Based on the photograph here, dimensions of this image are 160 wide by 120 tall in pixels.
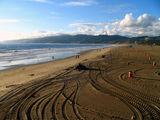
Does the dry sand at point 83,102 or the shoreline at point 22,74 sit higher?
the dry sand at point 83,102

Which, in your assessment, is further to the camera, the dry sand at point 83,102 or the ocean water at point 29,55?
the ocean water at point 29,55

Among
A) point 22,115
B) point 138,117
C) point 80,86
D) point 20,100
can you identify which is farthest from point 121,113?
point 20,100

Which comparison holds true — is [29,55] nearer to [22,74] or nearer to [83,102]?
[22,74]

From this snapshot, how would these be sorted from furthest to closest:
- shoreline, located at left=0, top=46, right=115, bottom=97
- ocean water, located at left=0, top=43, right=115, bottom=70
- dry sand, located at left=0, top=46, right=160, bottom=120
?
ocean water, located at left=0, top=43, right=115, bottom=70
shoreline, located at left=0, top=46, right=115, bottom=97
dry sand, located at left=0, top=46, right=160, bottom=120

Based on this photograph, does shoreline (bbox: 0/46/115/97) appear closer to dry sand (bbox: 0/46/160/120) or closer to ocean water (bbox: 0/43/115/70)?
dry sand (bbox: 0/46/160/120)

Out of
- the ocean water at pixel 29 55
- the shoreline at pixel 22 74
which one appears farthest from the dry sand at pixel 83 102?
the ocean water at pixel 29 55

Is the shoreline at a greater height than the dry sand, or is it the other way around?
the dry sand

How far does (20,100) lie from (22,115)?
1.71m

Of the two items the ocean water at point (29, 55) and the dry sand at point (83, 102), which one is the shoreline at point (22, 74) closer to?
the dry sand at point (83, 102)

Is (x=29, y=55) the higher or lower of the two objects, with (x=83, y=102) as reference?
lower

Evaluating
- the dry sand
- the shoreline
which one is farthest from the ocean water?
the dry sand

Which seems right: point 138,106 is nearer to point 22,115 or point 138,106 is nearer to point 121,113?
point 121,113

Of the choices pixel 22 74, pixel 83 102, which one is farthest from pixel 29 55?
pixel 83 102

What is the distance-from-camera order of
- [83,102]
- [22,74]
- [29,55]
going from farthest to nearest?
[29,55] → [22,74] → [83,102]
